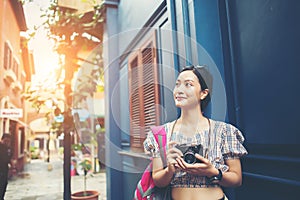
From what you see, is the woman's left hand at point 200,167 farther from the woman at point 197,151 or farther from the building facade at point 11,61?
the building facade at point 11,61

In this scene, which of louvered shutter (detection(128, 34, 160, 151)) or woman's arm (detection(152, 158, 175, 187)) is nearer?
woman's arm (detection(152, 158, 175, 187))

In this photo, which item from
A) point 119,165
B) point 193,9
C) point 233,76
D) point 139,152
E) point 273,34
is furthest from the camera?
point 119,165

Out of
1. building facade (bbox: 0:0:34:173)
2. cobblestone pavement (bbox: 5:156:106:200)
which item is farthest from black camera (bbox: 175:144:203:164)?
cobblestone pavement (bbox: 5:156:106:200)

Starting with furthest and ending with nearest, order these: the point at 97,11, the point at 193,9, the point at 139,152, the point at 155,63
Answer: the point at 97,11, the point at 139,152, the point at 155,63, the point at 193,9

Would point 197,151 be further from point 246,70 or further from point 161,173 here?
point 246,70

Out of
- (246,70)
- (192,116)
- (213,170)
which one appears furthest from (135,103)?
(213,170)

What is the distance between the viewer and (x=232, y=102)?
37.1 inches

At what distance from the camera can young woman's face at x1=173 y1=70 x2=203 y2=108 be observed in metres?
0.67

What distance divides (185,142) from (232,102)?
1.29 feet

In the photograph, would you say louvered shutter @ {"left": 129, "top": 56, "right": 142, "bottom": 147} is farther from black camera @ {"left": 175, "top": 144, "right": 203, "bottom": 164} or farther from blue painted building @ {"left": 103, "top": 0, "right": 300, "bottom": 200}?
black camera @ {"left": 175, "top": 144, "right": 203, "bottom": 164}

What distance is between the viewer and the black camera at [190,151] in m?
0.58

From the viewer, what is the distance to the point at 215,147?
63 centimetres

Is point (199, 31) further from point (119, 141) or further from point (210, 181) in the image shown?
point (119, 141)

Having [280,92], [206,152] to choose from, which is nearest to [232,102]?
[280,92]
